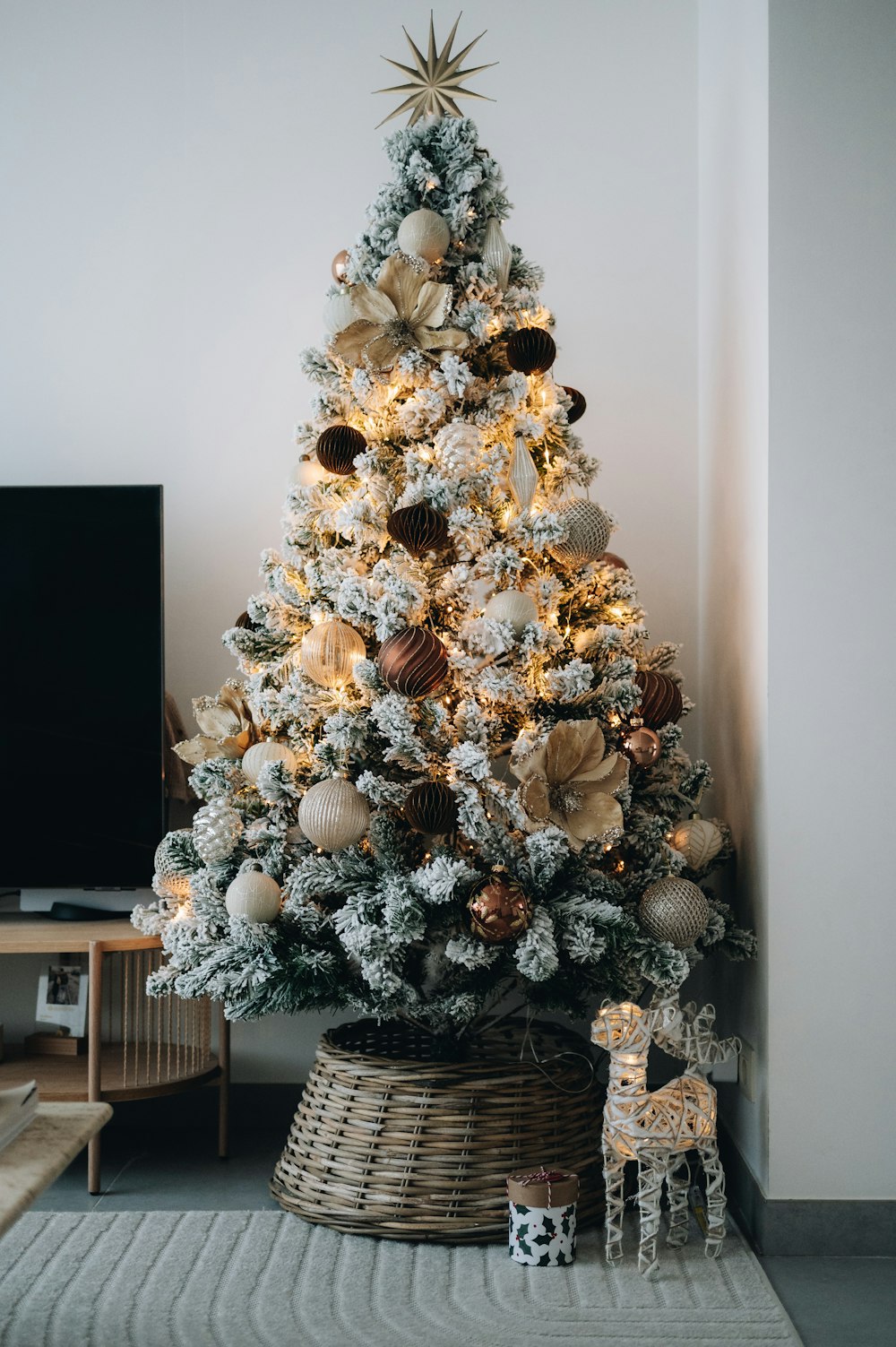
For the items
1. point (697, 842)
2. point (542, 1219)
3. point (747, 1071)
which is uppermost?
point (697, 842)

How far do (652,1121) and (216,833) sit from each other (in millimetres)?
874

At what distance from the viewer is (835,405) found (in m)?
2.00

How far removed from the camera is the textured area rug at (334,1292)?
1.64 m

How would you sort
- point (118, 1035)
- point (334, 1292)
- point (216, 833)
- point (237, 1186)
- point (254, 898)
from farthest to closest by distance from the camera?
point (118, 1035) → point (237, 1186) → point (216, 833) → point (254, 898) → point (334, 1292)

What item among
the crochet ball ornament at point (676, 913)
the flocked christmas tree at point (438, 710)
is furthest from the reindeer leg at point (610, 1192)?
the crochet ball ornament at point (676, 913)

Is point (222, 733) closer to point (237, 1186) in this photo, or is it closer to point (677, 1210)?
point (237, 1186)

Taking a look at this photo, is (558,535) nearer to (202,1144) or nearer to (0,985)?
(202,1144)

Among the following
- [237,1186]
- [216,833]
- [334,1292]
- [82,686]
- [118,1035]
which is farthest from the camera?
[118,1035]

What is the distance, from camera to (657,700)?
2.10m

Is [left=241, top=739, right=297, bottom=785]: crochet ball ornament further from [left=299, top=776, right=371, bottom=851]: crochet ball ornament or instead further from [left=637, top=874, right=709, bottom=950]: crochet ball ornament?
[left=637, top=874, right=709, bottom=950]: crochet ball ornament

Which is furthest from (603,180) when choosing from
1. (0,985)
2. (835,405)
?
(0,985)

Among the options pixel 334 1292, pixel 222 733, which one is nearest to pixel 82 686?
pixel 222 733

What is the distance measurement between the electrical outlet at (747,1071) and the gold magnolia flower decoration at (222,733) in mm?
1094

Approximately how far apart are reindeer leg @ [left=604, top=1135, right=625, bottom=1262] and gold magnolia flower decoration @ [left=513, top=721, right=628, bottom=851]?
0.50 metres
